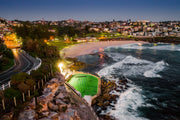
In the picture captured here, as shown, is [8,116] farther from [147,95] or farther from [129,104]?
[147,95]

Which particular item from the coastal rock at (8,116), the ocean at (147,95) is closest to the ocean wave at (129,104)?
the ocean at (147,95)

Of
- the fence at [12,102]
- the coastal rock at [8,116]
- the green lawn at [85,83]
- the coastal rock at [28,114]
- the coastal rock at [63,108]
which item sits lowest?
the green lawn at [85,83]

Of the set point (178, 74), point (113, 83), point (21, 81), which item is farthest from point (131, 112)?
point (178, 74)

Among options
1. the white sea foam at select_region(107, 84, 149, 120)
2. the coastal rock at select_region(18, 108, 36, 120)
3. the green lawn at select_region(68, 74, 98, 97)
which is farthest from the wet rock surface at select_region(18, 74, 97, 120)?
the green lawn at select_region(68, 74, 98, 97)

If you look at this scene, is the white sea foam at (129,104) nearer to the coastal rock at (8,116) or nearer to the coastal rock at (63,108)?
the coastal rock at (63,108)

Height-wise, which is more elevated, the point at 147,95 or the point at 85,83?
the point at 85,83

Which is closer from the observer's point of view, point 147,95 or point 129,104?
point 129,104

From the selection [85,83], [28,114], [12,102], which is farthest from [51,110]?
[85,83]

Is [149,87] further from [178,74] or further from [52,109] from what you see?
[52,109]
